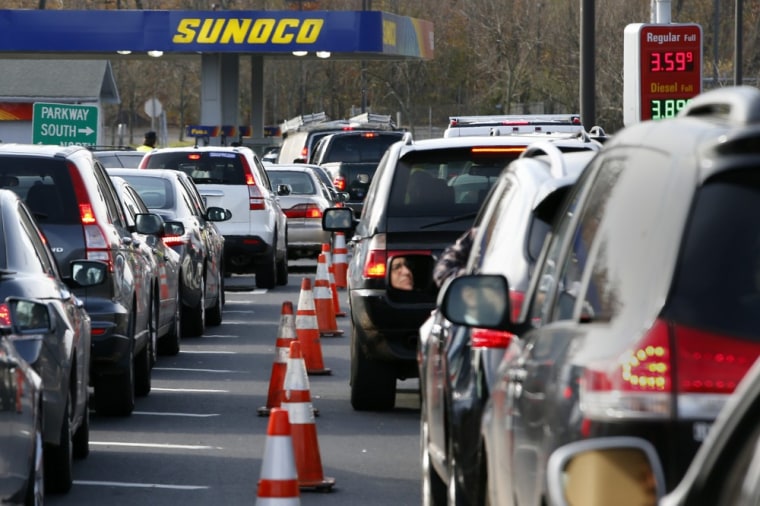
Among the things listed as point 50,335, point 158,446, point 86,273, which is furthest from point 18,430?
point 158,446

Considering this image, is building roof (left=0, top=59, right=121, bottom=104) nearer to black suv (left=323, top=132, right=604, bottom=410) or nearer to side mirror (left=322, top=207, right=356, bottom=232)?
side mirror (left=322, top=207, right=356, bottom=232)

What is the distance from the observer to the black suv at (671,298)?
3693 millimetres

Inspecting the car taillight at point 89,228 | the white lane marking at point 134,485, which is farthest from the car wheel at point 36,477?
the car taillight at point 89,228

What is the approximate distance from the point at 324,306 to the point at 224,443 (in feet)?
24.7

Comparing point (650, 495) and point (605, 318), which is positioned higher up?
point (605, 318)

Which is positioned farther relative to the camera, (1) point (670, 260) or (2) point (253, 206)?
(2) point (253, 206)

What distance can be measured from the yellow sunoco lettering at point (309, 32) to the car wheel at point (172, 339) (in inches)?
1410

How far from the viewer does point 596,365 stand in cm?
386

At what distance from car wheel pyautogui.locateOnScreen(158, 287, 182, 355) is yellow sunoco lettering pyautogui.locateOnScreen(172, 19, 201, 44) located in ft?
118

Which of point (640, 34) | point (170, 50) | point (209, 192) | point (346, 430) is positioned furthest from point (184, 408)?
point (170, 50)

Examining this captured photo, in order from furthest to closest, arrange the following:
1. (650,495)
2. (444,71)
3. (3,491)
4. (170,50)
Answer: (444,71) < (170,50) < (3,491) < (650,495)

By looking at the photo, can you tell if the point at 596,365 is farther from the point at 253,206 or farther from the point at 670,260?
the point at 253,206

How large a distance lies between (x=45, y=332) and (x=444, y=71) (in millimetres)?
98803

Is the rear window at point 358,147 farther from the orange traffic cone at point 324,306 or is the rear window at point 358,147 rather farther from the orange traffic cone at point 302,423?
the orange traffic cone at point 302,423
